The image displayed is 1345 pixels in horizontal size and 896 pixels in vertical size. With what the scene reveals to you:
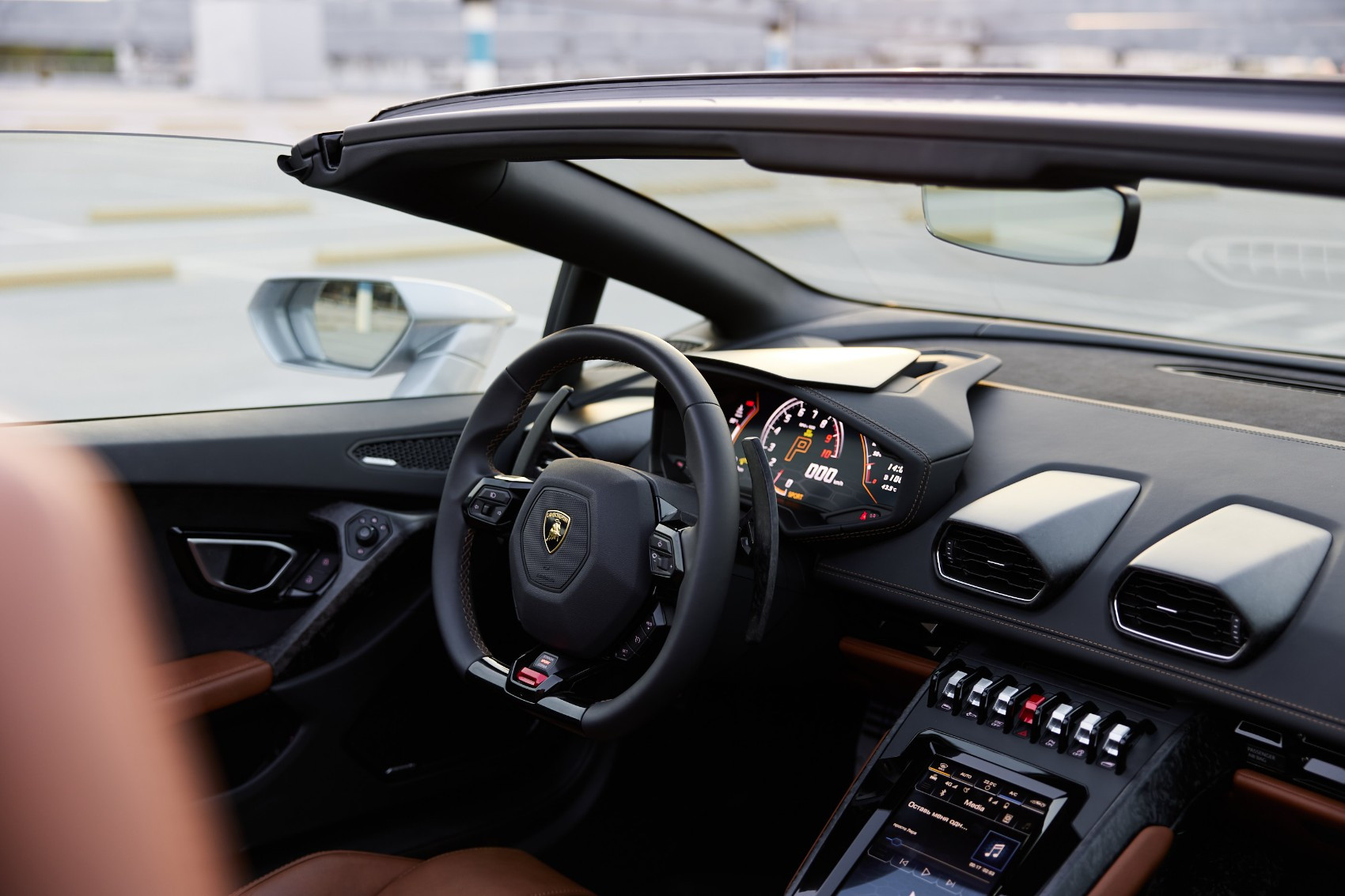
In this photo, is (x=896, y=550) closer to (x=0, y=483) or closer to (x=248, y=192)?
(x=0, y=483)

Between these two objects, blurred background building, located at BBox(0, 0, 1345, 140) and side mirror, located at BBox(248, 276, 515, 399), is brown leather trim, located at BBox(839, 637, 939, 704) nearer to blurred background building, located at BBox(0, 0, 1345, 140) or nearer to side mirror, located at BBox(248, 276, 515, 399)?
side mirror, located at BBox(248, 276, 515, 399)

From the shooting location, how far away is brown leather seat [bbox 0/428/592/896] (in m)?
0.49

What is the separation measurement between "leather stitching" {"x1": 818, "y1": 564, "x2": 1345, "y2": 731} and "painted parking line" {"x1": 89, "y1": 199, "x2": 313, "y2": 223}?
8.73 feet

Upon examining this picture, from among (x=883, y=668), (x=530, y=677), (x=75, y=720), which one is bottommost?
(x=883, y=668)

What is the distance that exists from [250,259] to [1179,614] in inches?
151

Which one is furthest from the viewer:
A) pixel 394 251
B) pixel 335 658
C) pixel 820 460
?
pixel 394 251

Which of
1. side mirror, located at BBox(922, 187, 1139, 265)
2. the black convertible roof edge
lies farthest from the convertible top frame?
side mirror, located at BBox(922, 187, 1139, 265)

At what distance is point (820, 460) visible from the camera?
6.88ft

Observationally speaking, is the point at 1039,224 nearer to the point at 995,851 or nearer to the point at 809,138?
the point at 809,138

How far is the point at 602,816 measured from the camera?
2566 mm


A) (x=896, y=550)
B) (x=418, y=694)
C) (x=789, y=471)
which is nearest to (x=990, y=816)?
(x=896, y=550)

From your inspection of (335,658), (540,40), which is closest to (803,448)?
(335,658)

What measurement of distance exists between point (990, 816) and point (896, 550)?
0.49 meters

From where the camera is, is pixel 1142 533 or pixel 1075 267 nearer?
pixel 1142 533
